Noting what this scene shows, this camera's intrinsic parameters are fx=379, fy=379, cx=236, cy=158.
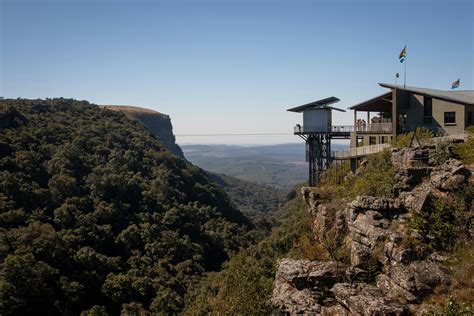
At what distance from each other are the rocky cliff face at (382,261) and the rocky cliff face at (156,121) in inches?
4805

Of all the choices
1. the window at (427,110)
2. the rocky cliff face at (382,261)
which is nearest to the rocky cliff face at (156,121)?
the window at (427,110)

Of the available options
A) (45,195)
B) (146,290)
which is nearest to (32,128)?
(45,195)

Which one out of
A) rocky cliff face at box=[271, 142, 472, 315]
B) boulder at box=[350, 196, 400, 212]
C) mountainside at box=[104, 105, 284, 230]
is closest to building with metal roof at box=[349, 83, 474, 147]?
rocky cliff face at box=[271, 142, 472, 315]

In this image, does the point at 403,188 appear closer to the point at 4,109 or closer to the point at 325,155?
the point at 325,155

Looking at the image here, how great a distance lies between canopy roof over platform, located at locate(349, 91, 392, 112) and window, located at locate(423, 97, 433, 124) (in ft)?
9.84

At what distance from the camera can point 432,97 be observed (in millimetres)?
25984

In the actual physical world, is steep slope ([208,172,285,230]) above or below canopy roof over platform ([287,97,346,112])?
below

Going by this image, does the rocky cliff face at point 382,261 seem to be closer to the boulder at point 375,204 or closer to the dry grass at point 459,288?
the boulder at point 375,204

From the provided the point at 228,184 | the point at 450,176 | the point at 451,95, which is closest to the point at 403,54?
→ the point at 451,95

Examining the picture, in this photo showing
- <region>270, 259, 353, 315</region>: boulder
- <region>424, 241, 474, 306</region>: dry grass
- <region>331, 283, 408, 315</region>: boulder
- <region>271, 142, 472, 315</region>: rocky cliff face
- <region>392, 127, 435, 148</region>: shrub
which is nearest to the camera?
<region>424, 241, 474, 306</region>: dry grass

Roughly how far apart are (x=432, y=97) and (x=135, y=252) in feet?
128

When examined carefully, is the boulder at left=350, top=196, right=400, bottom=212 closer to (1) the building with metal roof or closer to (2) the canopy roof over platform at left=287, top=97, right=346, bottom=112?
(1) the building with metal roof

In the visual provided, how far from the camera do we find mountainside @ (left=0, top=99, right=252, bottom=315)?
38.9 meters

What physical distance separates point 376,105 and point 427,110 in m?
5.30
